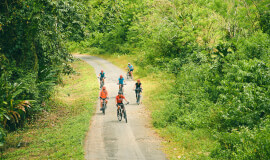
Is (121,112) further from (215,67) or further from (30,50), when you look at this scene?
(30,50)

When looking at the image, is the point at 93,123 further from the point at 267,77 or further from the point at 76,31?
the point at 267,77

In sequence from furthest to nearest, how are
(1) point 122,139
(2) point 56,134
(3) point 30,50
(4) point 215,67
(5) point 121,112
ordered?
(4) point 215,67 < (5) point 121,112 < (3) point 30,50 < (2) point 56,134 < (1) point 122,139

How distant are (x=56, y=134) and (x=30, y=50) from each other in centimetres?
497

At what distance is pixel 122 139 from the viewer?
12703 mm

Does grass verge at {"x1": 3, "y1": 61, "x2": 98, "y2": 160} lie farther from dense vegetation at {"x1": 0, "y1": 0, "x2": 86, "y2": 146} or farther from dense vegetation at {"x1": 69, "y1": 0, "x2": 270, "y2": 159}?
dense vegetation at {"x1": 69, "y1": 0, "x2": 270, "y2": 159}

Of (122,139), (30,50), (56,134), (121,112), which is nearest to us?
(122,139)

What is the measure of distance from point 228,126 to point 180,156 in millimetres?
2491

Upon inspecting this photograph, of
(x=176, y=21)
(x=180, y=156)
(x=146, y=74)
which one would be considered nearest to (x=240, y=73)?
(x=180, y=156)

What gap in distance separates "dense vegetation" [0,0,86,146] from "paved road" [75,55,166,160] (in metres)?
3.36

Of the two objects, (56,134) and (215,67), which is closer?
(56,134)

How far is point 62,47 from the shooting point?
16016 millimetres

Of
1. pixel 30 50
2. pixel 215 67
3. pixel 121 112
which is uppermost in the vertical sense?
pixel 30 50

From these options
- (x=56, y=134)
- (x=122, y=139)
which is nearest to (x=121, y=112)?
(x=122, y=139)

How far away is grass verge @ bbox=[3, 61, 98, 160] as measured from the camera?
11.3 m
